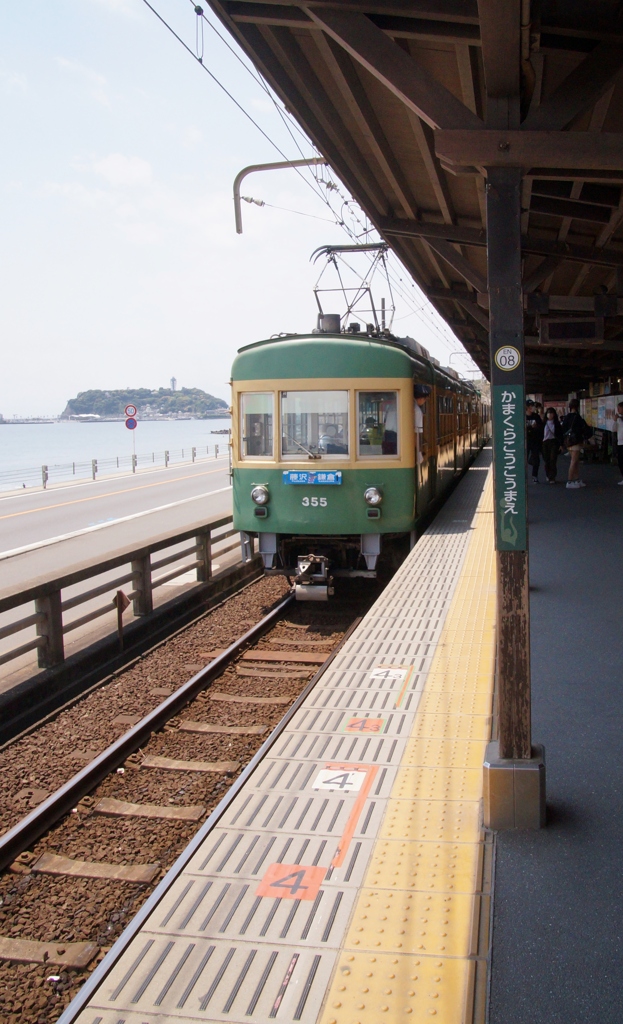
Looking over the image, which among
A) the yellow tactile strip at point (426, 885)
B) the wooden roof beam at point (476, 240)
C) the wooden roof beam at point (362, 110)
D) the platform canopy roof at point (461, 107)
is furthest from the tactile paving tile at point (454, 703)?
the wooden roof beam at point (476, 240)

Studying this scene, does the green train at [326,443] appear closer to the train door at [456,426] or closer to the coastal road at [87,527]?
the coastal road at [87,527]

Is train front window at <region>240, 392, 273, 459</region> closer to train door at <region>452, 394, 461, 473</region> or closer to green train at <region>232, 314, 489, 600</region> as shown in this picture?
green train at <region>232, 314, 489, 600</region>

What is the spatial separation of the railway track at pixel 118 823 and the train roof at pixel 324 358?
3.06 metres

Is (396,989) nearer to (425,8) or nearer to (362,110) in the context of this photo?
(425,8)

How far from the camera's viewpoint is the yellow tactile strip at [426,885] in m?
2.32

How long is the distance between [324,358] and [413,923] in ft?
21.4

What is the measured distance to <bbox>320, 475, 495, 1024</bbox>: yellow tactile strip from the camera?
7.63 ft

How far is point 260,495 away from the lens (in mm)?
8727

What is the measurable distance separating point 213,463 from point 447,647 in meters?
34.2

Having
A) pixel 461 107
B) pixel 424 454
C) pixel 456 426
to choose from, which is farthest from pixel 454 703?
pixel 456 426

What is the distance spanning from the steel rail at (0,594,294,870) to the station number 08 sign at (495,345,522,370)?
3.34 m

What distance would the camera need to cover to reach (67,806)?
466 cm

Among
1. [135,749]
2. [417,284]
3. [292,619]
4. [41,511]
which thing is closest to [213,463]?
[41,511]

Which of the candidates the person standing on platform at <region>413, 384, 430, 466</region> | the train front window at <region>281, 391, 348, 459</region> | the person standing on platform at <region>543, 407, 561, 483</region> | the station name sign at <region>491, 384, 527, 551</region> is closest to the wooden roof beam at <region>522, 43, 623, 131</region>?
the station name sign at <region>491, 384, 527, 551</region>
